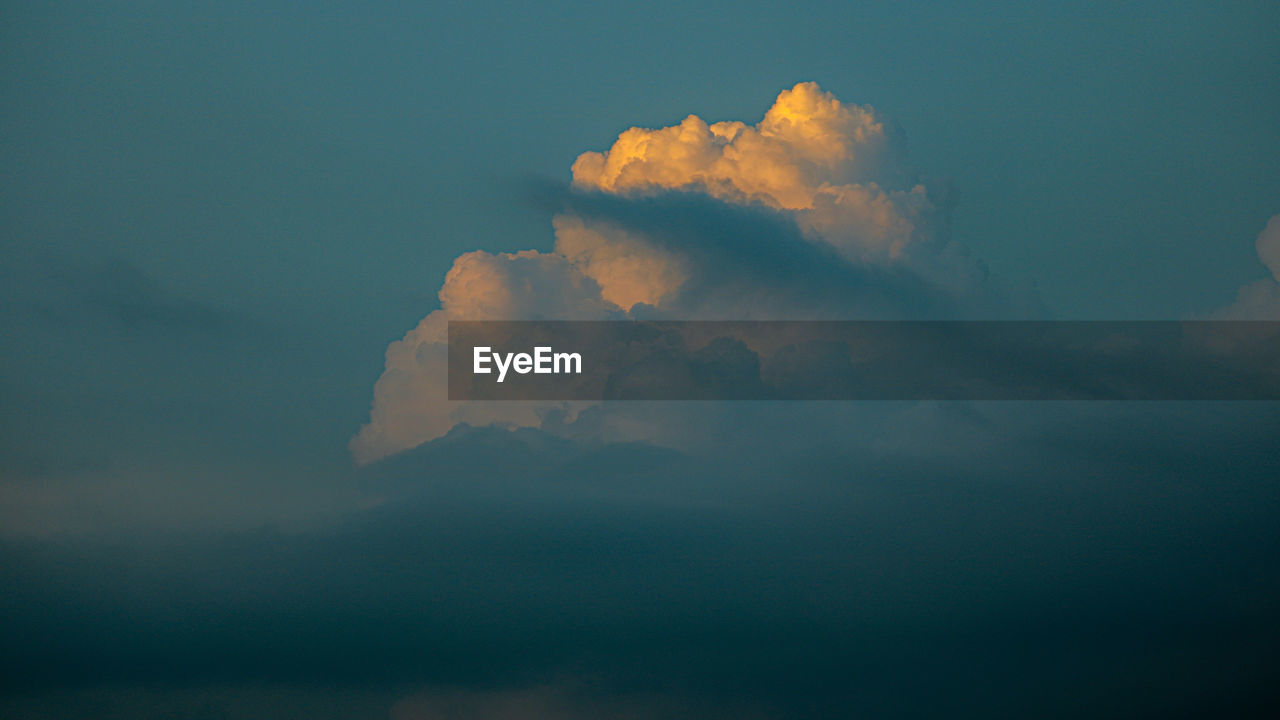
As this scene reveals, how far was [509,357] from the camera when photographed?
92.8 meters

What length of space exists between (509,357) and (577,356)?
Result: 8.57 meters

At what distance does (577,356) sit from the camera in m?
93.9
